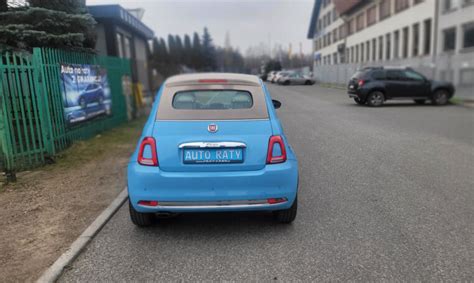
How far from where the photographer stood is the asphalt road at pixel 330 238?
3.32m

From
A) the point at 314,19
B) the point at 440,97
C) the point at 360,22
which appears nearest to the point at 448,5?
the point at 440,97

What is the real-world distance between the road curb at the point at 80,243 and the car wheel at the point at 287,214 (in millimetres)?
1976

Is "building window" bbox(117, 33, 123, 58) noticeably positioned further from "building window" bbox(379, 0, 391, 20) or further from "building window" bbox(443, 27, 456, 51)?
"building window" bbox(379, 0, 391, 20)

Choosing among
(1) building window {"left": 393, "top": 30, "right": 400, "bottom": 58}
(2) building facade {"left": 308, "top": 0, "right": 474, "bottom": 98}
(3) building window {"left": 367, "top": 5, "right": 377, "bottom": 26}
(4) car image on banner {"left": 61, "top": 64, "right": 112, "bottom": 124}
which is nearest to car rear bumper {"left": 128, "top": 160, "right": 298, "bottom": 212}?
(4) car image on banner {"left": 61, "top": 64, "right": 112, "bottom": 124}

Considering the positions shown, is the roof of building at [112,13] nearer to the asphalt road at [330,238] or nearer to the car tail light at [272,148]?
the asphalt road at [330,238]

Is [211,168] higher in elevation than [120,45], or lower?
lower

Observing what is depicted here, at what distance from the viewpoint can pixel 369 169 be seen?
6.59 meters

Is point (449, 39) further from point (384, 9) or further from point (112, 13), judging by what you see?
point (112, 13)

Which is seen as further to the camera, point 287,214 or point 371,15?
point 371,15

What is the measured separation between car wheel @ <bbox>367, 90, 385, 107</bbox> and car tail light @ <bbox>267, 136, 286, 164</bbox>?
49.5ft

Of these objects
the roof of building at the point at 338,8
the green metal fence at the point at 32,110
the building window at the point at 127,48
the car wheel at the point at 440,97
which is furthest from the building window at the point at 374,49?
the green metal fence at the point at 32,110

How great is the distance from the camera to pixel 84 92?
9.32 metres

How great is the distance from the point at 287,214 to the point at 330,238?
52 cm

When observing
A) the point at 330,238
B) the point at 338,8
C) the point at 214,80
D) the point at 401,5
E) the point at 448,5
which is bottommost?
the point at 330,238
